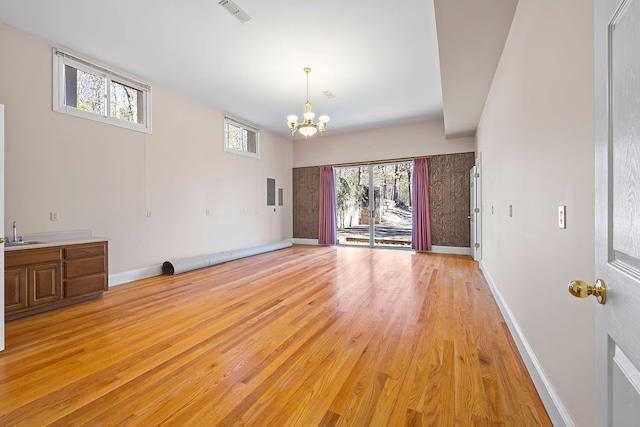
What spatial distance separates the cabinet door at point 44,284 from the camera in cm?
300

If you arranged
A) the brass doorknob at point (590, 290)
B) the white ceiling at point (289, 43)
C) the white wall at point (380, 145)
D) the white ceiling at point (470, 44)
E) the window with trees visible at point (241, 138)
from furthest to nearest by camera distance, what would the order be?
the white wall at point (380, 145), the window with trees visible at point (241, 138), the white ceiling at point (289, 43), the white ceiling at point (470, 44), the brass doorknob at point (590, 290)

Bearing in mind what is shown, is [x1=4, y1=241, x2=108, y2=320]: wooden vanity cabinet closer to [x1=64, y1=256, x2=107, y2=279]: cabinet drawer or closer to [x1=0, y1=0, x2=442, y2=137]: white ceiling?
[x1=64, y1=256, x2=107, y2=279]: cabinet drawer

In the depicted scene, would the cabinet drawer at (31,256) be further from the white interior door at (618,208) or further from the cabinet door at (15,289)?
the white interior door at (618,208)

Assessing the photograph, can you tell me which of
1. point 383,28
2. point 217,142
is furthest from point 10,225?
point 383,28

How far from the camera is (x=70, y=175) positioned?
12.4 ft

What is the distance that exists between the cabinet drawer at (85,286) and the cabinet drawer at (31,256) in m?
0.34

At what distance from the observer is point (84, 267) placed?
3.45 meters

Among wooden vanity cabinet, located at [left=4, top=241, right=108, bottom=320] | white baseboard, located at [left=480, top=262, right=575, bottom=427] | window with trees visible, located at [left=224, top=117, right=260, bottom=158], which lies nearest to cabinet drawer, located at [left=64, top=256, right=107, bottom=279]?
wooden vanity cabinet, located at [left=4, top=241, right=108, bottom=320]

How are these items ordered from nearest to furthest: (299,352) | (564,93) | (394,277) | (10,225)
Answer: (564,93), (299,352), (10,225), (394,277)

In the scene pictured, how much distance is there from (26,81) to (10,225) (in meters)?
1.75

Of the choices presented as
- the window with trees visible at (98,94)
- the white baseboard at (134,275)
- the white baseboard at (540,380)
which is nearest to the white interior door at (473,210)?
the white baseboard at (540,380)

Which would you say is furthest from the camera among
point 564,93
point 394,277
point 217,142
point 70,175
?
point 217,142

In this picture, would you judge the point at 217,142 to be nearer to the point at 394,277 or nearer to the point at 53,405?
the point at 394,277

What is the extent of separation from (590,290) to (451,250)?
662 cm
